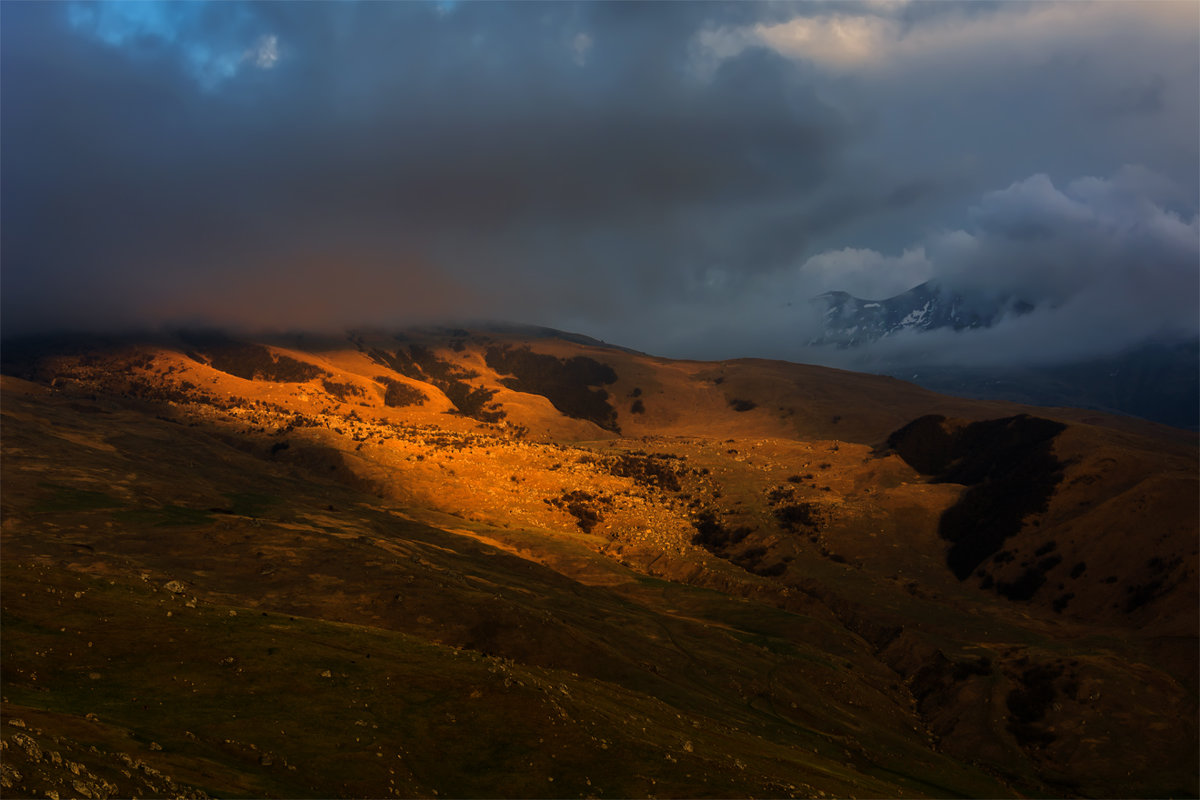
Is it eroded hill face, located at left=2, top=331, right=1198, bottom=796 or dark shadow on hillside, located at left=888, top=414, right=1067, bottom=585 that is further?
dark shadow on hillside, located at left=888, top=414, right=1067, bottom=585

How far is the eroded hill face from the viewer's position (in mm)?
23031

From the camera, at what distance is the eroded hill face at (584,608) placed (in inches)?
907

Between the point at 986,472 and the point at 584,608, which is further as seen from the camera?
the point at 986,472

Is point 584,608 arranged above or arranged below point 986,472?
below

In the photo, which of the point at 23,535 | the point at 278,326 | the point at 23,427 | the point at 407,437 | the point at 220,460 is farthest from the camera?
the point at 278,326

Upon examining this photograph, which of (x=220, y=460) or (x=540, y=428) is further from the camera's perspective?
(x=540, y=428)

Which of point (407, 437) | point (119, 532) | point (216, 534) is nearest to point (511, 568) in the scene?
point (216, 534)

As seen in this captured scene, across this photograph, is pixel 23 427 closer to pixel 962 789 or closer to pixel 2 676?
pixel 2 676

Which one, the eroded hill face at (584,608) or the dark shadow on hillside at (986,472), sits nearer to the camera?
the eroded hill face at (584,608)

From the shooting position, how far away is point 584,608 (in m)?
51.5

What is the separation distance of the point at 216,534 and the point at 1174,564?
226 ft

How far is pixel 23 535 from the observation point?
142ft

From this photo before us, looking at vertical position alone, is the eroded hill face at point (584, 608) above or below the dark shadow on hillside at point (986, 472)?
below

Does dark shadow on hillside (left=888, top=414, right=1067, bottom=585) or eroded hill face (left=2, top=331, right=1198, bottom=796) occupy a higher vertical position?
dark shadow on hillside (left=888, top=414, right=1067, bottom=585)
